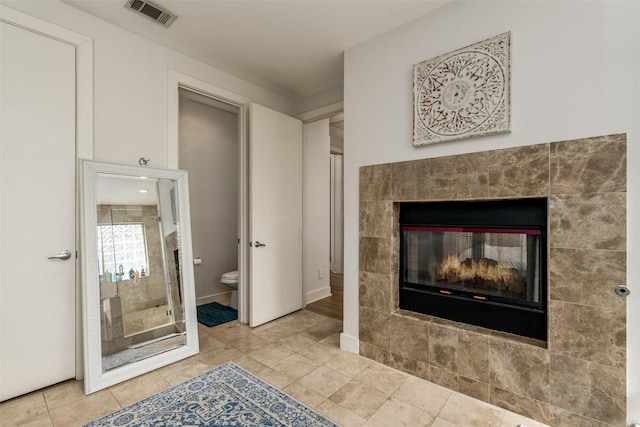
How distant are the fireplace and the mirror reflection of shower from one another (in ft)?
6.32

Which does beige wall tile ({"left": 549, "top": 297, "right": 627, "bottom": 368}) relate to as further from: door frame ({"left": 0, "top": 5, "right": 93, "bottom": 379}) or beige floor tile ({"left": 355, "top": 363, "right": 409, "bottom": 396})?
door frame ({"left": 0, "top": 5, "right": 93, "bottom": 379})

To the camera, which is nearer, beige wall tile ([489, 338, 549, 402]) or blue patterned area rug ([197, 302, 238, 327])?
beige wall tile ([489, 338, 549, 402])

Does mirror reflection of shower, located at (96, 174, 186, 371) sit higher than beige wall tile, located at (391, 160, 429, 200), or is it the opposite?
beige wall tile, located at (391, 160, 429, 200)

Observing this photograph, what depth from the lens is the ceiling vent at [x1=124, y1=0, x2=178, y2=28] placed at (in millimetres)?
2008

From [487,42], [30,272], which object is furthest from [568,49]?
[30,272]

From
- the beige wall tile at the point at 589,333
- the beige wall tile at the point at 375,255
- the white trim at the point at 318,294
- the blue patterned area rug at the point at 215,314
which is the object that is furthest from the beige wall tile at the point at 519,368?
the blue patterned area rug at the point at 215,314

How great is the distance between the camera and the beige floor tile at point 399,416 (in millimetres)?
1610

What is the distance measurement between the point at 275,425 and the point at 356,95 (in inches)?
94.5

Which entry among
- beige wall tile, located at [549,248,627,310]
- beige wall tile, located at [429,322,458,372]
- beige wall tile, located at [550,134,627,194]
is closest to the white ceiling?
beige wall tile, located at [550,134,627,194]

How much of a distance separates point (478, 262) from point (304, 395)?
4.81ft

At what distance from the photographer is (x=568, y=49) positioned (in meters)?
1.57

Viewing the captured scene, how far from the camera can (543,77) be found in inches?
64.4

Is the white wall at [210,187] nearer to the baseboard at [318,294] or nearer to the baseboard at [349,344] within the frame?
the baseboard at [318,294]

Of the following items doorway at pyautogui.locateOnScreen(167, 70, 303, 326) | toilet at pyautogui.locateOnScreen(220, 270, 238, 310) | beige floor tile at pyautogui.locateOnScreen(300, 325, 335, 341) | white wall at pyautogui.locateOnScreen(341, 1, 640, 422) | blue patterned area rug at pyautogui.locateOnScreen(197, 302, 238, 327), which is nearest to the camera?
white wall at pyautogui.locateOnScreen(341, 1, 640, 422)
